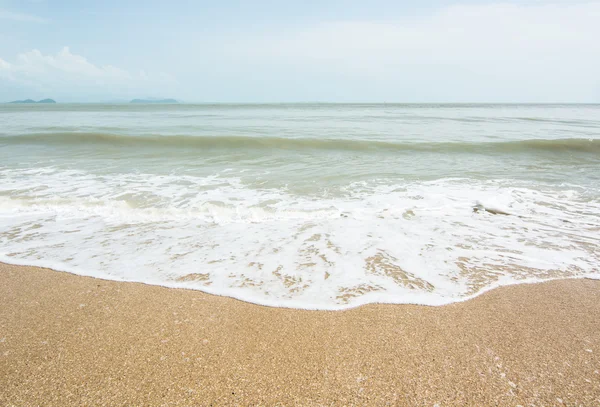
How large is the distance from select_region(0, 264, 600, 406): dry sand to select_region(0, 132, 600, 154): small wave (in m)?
10.1

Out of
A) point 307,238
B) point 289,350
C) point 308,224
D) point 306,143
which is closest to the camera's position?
point 289,350

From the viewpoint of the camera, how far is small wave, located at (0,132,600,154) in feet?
41.0

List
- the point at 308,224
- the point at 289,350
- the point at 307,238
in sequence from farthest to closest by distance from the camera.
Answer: the point at 308,224, the point at 307,238, the point at 289,350

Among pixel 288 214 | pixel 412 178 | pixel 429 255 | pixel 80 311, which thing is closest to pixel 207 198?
pixel 288 214

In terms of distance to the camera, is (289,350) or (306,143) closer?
(289,350)

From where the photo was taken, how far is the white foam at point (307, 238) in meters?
3.29

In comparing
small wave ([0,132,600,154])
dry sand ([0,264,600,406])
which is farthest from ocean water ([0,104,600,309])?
small wave ([0,132,600,154])

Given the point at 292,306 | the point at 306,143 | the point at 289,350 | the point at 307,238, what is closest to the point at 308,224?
the point at 307,238

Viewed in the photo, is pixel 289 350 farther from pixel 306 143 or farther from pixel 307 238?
pixel 306 143

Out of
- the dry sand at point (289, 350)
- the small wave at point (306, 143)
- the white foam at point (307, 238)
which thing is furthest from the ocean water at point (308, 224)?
the small wave at point (306, 143)

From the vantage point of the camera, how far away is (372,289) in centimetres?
315

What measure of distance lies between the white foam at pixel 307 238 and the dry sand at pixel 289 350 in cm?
29

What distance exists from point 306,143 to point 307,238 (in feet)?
30.5

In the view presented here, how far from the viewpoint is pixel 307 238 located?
4.39 m
